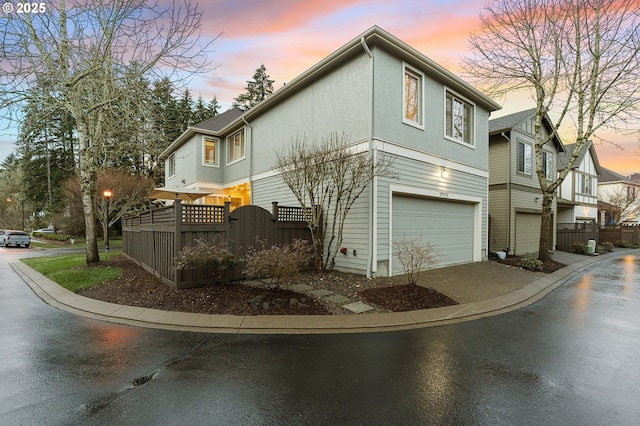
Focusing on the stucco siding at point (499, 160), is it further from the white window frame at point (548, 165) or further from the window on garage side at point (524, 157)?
the white window frame at point (548, 165)

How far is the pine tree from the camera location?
41.3 metres

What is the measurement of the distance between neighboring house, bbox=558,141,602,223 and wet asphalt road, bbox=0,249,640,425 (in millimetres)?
22040

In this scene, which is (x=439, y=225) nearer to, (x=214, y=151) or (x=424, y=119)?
(x=424, y=119)

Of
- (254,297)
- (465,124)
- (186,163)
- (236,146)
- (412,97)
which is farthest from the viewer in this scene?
(186,163)

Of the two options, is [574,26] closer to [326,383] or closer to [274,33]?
[274,33]

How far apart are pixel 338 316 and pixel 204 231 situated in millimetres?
3935

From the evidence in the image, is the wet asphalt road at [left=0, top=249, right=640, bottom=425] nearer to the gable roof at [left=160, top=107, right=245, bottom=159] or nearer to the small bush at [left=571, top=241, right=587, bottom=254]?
the gable roof at [left=160, top=107, right=245, bottom=159]

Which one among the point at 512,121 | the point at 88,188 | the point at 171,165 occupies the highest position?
the point at 512,121

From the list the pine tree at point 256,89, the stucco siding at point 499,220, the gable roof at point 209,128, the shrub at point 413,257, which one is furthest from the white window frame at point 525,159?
the pine tree at point 256,89

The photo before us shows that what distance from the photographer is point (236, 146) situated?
16.1 metres

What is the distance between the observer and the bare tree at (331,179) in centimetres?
856

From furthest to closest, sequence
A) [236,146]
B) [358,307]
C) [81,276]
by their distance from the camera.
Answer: [236,146], [81,276], [358,307]

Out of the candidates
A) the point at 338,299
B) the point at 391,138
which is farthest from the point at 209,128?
the point at 338,299

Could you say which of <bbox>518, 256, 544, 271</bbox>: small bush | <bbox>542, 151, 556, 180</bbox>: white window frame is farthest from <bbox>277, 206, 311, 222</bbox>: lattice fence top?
<bbox>542, 151, 556, 180</bbox>: white window frame
